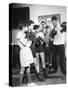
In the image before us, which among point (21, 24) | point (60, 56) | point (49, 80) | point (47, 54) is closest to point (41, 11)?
point (21, 24)

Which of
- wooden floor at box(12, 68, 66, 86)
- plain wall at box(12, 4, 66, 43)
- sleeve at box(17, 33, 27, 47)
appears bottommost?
wooden floor at box(12, 68, 66, 86)

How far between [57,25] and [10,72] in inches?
40.3

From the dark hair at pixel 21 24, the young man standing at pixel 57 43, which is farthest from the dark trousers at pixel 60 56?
the dark hair at pixel 21 24

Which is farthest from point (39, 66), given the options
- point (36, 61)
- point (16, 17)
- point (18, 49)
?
point (16, 17)

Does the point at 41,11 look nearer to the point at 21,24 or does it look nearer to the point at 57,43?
the point at 21,24

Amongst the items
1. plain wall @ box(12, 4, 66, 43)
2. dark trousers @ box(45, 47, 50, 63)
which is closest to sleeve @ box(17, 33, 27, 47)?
plain wall @ box(12, 4, 66, 43)

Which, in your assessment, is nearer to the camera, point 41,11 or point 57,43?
point 41,11

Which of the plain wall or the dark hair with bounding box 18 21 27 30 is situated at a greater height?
the plain wall

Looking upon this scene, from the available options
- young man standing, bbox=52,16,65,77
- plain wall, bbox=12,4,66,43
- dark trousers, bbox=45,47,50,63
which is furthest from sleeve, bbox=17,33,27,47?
young man standing, bbox=52,16,65,77

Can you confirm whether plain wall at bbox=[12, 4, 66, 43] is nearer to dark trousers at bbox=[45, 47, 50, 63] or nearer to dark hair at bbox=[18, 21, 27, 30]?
dark hair at bbox=[18, 21, 27, 30]

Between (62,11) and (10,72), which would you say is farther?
(62,11)

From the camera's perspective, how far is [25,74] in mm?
4883

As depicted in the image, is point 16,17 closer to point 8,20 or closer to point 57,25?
point 8,20

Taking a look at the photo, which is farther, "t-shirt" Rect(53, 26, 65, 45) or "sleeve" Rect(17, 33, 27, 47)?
"t-shirt" Rect(53, 26, 65, 45)
